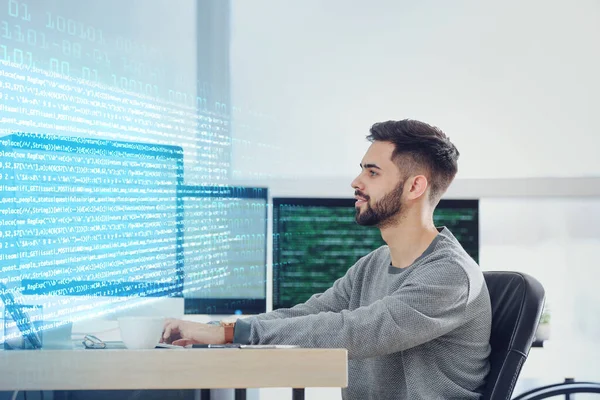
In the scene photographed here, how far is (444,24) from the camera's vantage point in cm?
284

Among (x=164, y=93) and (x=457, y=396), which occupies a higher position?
(x=164, y=93)

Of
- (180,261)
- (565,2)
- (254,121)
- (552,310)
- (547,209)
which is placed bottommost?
(552,310)

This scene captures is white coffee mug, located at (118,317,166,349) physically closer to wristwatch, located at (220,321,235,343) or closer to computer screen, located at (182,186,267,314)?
wristwatch, located at (220,321,235,343)

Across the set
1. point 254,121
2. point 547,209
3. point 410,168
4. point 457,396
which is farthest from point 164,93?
point 457,396

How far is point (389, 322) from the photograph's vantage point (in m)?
1.34

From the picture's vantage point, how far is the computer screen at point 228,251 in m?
2.64

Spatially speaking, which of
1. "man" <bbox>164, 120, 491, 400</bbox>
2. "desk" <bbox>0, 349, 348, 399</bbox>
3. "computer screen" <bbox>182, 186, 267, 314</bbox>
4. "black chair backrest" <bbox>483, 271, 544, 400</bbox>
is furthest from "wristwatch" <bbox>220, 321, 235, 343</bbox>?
"computer screen" <bbox>182, 186, 267, 314</bbox>

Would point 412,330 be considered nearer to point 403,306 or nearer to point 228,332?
point 403,306

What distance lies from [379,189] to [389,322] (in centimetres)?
47

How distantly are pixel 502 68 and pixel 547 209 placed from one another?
0.54 meters

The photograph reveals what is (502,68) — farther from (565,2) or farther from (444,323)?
(444,323)

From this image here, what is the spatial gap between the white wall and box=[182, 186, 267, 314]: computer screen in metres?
0.17

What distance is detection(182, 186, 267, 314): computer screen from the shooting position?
264 centimetres

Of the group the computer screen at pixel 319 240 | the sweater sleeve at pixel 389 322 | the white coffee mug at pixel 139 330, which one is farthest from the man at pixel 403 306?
the computer screen at pixel 319 240
